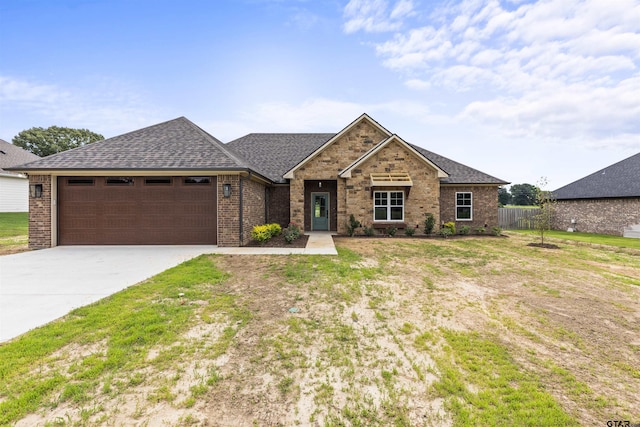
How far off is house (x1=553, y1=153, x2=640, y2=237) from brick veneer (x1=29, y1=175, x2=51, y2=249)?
3150 cm

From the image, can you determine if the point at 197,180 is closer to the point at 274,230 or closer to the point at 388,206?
the point at 274,230

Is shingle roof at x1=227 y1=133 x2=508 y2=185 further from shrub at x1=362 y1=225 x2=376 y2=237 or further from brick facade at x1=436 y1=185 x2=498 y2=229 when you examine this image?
shrub at x1=362 y1=225 x2=376 y2=237

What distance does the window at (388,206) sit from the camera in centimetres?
1512

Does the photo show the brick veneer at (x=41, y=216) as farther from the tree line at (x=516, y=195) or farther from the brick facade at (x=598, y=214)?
the tree line at (x=516, y=195)

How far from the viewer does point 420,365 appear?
3248 mm

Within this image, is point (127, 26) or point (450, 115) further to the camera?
point (450, 115)

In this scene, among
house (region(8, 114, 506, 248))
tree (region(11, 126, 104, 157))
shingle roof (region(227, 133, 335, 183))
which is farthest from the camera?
tree (region(11, 126, 104, 157))

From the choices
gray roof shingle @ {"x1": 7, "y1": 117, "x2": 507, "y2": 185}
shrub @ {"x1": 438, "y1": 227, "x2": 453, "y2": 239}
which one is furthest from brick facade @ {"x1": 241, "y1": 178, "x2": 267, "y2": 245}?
shrub @ {"x1": 438, "y1": 227, "x2": 453, "y2": 239}

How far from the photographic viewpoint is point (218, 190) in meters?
11.3

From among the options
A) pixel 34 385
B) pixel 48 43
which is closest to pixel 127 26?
pixel 48 43

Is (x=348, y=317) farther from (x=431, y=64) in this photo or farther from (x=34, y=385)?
(x=431, y=64)

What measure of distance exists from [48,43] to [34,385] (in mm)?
21818

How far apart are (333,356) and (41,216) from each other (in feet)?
46.5

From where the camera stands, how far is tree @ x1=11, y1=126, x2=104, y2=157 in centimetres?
4253
